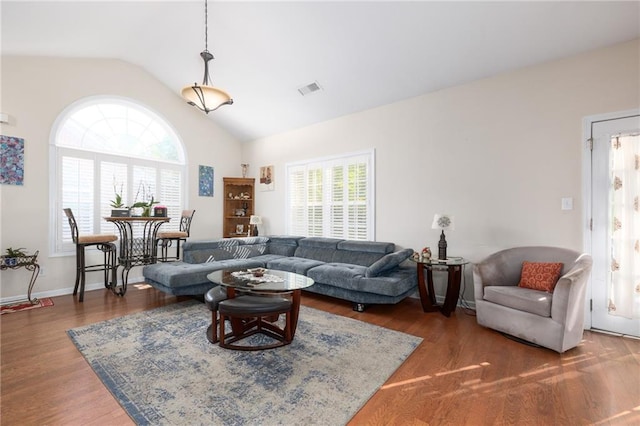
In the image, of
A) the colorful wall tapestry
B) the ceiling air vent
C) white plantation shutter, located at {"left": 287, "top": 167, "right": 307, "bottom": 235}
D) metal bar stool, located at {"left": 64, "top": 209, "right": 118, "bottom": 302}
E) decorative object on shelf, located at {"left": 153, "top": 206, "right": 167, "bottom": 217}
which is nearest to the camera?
the colorful wall tapestry

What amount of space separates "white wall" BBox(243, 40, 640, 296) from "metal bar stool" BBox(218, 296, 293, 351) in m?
2.43

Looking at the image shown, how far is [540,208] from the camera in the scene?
330 centimetres

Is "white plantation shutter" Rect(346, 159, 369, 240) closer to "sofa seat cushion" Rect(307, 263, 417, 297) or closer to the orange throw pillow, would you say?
"sofa seat cushion" Rect(307, 263, 417, 297)

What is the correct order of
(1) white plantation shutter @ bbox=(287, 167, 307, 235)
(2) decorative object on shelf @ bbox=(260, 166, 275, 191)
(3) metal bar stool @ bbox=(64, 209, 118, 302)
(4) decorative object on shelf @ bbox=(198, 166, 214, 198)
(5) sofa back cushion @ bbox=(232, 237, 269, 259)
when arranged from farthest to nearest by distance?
(2) decorative object on shelf @ bbox=(260, 166, 275, 191), (4) decorative object on shelf @ bbox=(198, 166, 214, 198), (1) white plantation shutter @ bbox=(287, 167, 307, 235), (5) sofa back cushion @ bbox=(232, 237, 269, 259), (3) metal bar stool @ bbox=(64, 209, 118, 302)

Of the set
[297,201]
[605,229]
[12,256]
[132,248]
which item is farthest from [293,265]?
[605,229]

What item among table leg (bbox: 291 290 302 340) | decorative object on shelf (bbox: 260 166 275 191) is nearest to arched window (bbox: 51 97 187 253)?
decorative object on shelf (bbox: 260 166 275 191)

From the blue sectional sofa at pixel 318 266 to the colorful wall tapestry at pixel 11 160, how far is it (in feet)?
6.81

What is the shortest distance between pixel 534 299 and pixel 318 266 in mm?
2551

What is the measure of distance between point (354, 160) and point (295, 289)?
2.92 metres

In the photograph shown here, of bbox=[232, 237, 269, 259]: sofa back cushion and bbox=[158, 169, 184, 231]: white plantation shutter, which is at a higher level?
bbox=[158, 169, 184, 231]: white plantation shutter

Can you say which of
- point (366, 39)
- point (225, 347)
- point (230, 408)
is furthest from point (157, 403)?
point (366, 39)

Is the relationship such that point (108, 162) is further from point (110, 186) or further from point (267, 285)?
point (267, 285)

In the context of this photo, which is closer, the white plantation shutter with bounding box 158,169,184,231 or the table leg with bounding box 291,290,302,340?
the table leg with bounding box 291,290,302,340

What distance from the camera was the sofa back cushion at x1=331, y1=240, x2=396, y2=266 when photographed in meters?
4.27
